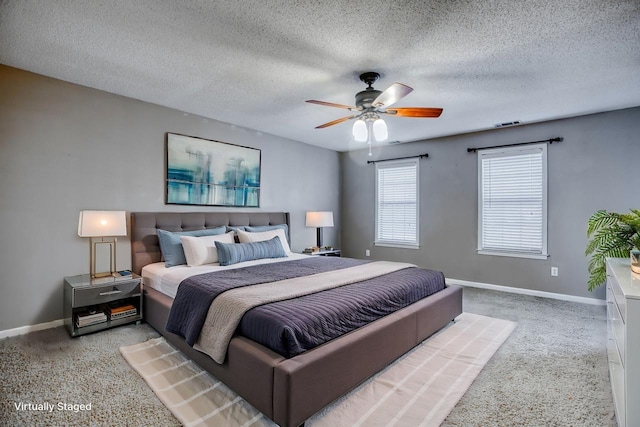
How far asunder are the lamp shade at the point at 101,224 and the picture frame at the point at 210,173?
0.78 meters

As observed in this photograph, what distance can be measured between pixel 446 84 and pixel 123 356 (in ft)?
12.5

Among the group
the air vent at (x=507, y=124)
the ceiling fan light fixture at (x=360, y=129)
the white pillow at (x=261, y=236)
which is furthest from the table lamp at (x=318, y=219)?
the air vent at (x=507, y=124)

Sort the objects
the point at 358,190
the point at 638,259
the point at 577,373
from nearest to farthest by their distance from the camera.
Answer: the point at 638,259 < the point at 577,373 < the point at 358,190

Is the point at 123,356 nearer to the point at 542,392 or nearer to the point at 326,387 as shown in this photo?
the point at 326,387

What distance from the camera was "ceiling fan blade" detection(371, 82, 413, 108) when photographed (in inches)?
91.4

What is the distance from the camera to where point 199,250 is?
3.43 metres

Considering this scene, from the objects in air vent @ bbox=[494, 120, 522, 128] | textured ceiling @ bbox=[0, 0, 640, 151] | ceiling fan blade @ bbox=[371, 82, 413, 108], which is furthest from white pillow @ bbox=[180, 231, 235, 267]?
air vent @ bbox=[494, 120, 522, 128]

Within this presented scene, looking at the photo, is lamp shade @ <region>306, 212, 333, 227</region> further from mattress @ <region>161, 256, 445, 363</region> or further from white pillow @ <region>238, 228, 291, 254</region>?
mattress @ <region>161, 256, 445, 363</region>

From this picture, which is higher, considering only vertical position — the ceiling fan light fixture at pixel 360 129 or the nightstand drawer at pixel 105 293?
the ceiling fan light fixture at pixel 360 129

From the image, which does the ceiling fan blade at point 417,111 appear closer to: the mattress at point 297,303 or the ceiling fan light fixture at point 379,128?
the ceiling fan light fixture at point 379,128

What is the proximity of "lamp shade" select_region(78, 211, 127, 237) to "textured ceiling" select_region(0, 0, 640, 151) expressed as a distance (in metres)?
1.34

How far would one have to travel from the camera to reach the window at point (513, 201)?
432cm

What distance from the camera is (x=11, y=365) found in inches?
91.4

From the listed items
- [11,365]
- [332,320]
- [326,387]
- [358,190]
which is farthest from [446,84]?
[11,365]
